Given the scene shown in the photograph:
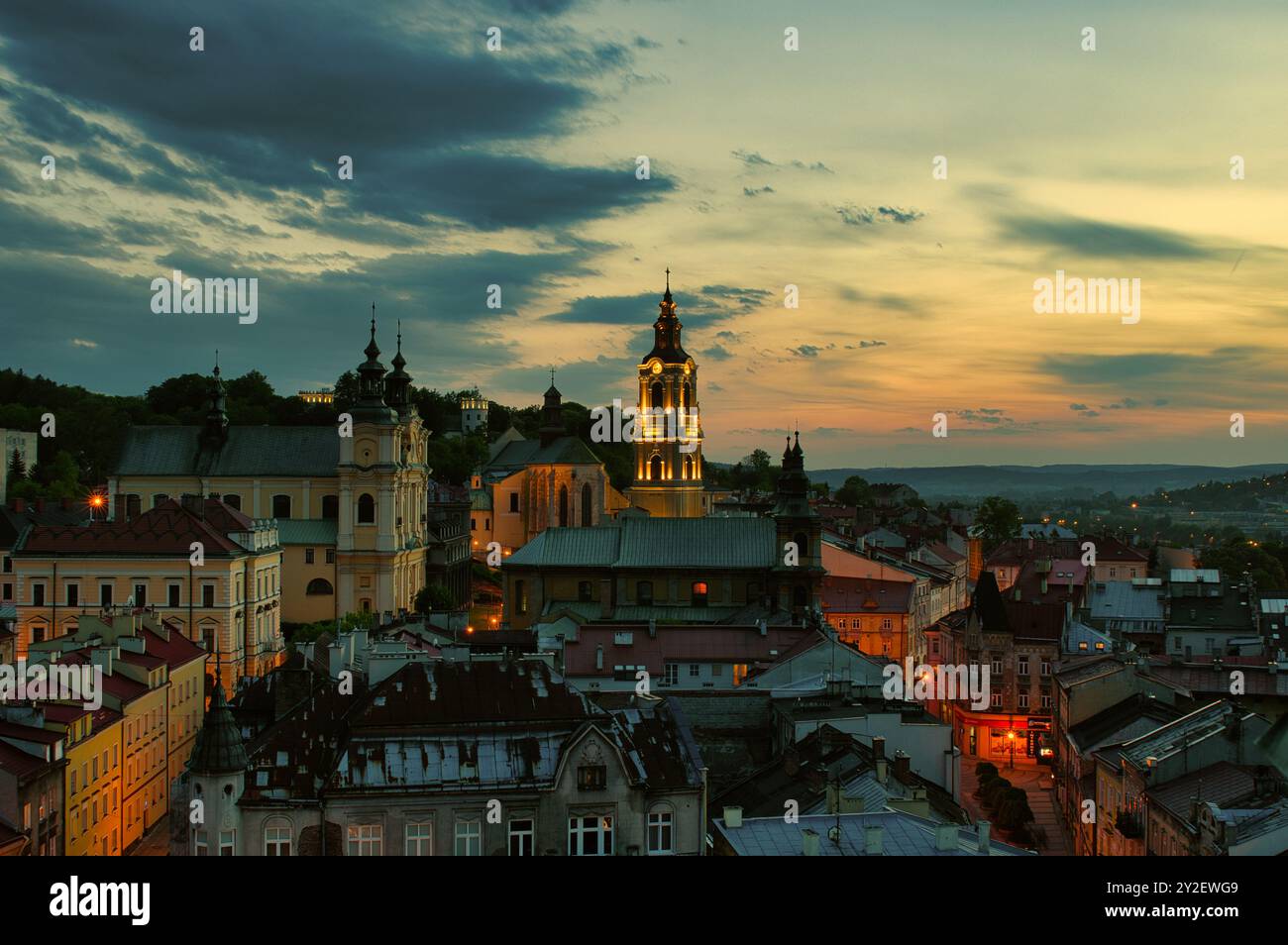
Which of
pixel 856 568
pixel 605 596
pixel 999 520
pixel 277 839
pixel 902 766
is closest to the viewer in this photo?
pixel 277 839

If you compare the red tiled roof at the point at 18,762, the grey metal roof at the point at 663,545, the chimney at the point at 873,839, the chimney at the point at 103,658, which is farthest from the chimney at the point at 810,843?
the grey metal roof at the point at 663,545

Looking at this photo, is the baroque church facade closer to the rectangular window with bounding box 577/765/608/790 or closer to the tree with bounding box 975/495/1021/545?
the rectangular window with bounding box 577/765/608/790

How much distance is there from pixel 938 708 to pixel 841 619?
591 inches

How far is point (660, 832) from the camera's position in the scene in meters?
30.0

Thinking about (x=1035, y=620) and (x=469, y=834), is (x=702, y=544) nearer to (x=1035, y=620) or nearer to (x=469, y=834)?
(x=1035, y=620)

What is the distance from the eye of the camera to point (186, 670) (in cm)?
5372

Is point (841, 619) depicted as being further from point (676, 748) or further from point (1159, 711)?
point (676, 748)

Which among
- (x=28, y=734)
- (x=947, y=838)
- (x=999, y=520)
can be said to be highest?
(x=999, y=520)

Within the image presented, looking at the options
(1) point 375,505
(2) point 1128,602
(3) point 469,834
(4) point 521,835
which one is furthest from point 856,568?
(3) point 469,834

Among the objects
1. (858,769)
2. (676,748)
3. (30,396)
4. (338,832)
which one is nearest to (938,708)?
(858,769)

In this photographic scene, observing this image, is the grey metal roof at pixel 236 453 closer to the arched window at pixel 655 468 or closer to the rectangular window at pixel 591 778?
the arched window at pixel 655 468

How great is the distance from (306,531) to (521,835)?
6251 cm

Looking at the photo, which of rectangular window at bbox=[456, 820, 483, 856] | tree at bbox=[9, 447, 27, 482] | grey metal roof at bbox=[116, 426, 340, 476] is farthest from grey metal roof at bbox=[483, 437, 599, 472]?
rectangular window at bbox=[456, 820, 483, 856]

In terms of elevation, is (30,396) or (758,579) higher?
(30,396)
